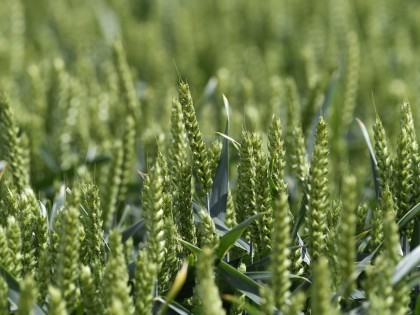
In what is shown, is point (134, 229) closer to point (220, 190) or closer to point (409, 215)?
point (220, 190)

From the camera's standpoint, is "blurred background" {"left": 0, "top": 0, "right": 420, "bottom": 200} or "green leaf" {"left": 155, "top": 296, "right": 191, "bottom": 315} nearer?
"green leaf" {"left": 155, "top": 296, "right": 191, "bottom": 315}

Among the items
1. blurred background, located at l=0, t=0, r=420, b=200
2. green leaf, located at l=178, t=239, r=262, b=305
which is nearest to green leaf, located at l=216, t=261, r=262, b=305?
green leaf, located at l=178, t=239, r=262, b=305

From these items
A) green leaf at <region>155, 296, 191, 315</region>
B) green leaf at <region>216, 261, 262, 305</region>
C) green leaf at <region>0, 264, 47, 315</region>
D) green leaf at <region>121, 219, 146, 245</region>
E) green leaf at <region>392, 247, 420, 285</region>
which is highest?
green leaf at <region>392, 247, 420, 285</region>

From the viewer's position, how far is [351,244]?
3.76 ft

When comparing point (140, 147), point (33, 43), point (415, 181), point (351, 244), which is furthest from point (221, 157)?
point (33, 43)

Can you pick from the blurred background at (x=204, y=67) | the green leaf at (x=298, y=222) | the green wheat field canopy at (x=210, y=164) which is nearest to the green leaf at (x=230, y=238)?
the green wheat field canopy at (x=210, y=164)

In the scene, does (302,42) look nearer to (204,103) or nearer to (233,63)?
(233,63)

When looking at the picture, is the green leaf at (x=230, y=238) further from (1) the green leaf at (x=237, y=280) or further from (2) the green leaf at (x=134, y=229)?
(2) the green leaf at (x=134, y=229)

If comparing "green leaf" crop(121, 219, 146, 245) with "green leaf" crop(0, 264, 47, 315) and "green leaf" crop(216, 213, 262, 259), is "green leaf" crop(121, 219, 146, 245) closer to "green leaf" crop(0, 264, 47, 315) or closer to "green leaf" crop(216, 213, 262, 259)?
"green leaf" crop(216, 213, 262, 259)

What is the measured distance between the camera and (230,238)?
1.42 meters

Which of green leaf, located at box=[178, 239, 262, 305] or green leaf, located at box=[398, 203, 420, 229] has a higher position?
green leaf, located at box=[398, 203, 420, 229]

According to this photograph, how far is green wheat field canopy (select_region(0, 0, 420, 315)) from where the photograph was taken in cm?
125

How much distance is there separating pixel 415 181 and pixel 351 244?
0.44 metres

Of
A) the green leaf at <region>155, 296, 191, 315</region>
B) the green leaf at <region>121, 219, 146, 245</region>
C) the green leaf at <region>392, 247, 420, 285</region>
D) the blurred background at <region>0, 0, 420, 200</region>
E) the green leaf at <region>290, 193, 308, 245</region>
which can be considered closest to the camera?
the green leaf at <region>392, 247, 420, 285</region>
